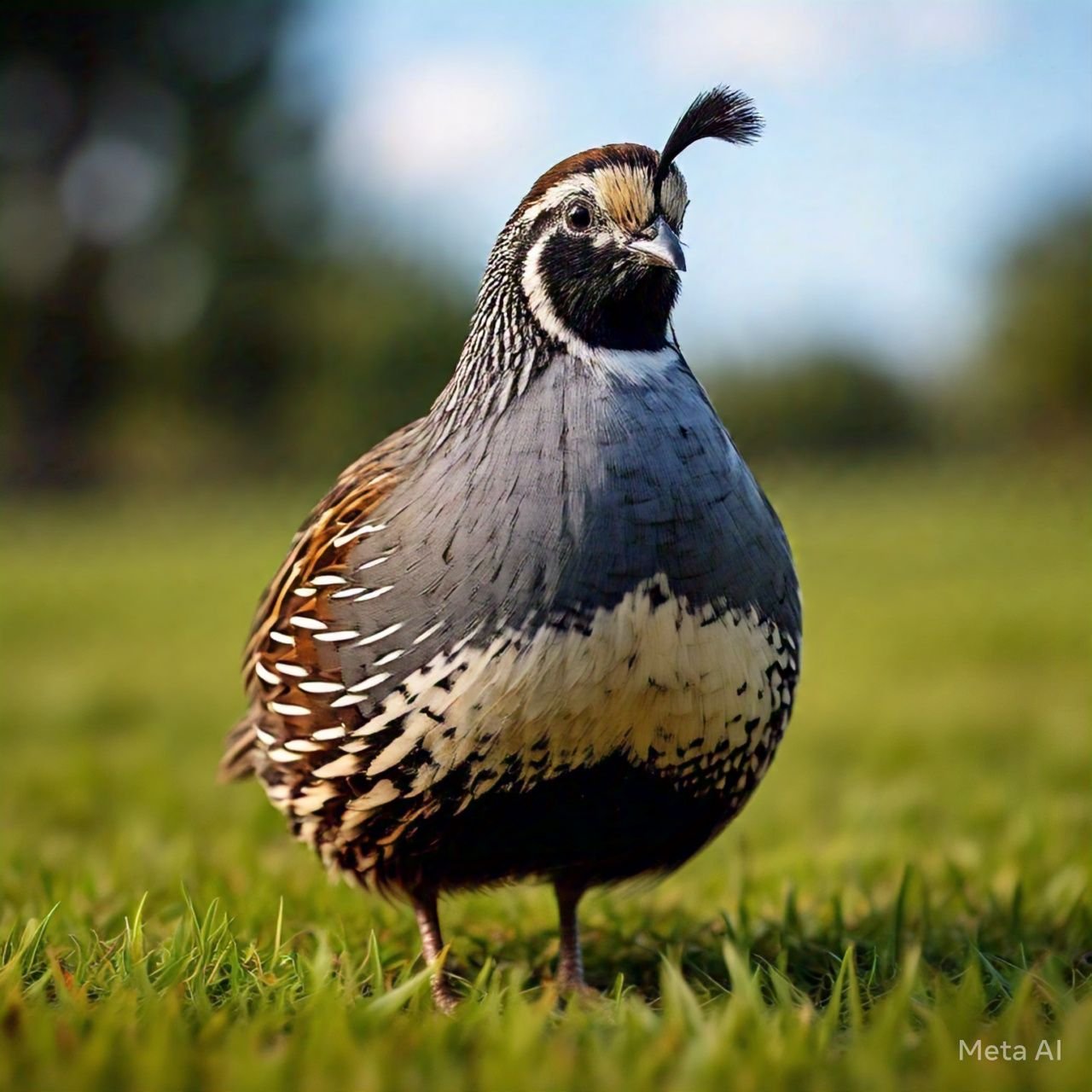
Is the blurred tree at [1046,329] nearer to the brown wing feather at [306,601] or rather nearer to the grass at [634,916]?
the grass at [634,916]

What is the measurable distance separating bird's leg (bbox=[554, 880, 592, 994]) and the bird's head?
150 cm

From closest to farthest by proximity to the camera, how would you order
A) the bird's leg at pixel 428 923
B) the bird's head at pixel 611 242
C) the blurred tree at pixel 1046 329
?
the bird's head at pixel 611 242
the bird's leg at pixel 428 923
the blurred tree at pixel 1046 329

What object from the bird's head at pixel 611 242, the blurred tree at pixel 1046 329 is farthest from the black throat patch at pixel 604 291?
the blurred tree at pixel 1046 329

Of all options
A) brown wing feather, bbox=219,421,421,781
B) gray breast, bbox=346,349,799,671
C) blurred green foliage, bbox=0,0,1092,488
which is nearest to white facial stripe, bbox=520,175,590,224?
gray breast, bbox=346,349,799,671

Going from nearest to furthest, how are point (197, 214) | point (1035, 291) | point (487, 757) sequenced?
1. point (487, 757)
2. point (1035, 291)
3. point (197, 214)

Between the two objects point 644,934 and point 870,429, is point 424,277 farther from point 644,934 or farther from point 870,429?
point 644,934

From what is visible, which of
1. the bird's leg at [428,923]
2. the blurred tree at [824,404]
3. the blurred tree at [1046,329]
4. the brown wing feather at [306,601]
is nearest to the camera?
the brown wing feather at [306,601]

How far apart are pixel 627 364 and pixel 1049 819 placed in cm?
340

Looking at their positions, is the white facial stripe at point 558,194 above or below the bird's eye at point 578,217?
above

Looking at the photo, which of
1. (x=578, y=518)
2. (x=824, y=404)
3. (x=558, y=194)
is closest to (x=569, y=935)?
(x=578, y=518)

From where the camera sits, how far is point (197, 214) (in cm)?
3425

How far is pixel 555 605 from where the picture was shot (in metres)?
3.19

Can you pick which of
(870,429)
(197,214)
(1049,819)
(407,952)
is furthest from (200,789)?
(197,214)

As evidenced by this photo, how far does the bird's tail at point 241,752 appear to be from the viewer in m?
4.29
